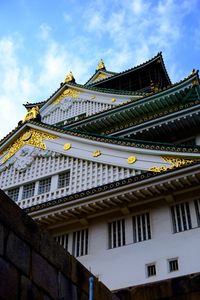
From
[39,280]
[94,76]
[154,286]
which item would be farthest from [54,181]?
[94,76]

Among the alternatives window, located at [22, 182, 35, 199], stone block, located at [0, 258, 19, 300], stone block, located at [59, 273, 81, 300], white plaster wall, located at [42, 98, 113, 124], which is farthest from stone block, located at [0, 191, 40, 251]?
white plaster wall, located at [42, 98, 113, 124]

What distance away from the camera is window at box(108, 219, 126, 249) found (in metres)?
15.7

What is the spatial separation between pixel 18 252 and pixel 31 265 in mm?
325

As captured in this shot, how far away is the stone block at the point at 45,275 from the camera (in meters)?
6.28

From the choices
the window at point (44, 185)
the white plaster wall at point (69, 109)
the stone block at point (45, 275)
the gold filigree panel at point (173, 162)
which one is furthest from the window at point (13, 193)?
the stone block at point (45, 275)

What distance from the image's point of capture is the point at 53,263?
669cm

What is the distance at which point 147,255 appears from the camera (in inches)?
583

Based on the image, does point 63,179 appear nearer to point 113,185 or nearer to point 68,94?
point 113,185

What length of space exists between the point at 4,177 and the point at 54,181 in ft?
9.45

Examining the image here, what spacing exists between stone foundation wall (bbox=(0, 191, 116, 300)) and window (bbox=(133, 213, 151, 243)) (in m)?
8.24

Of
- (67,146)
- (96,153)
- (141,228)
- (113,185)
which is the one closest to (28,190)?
(67,146)

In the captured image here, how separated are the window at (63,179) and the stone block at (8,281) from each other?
12857 mm

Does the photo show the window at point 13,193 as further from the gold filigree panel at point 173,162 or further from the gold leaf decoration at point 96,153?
the gold filigree panel at point 173,162

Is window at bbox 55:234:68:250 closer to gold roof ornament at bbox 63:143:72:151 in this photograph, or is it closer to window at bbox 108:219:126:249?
window at bbox 108:219:126:249
